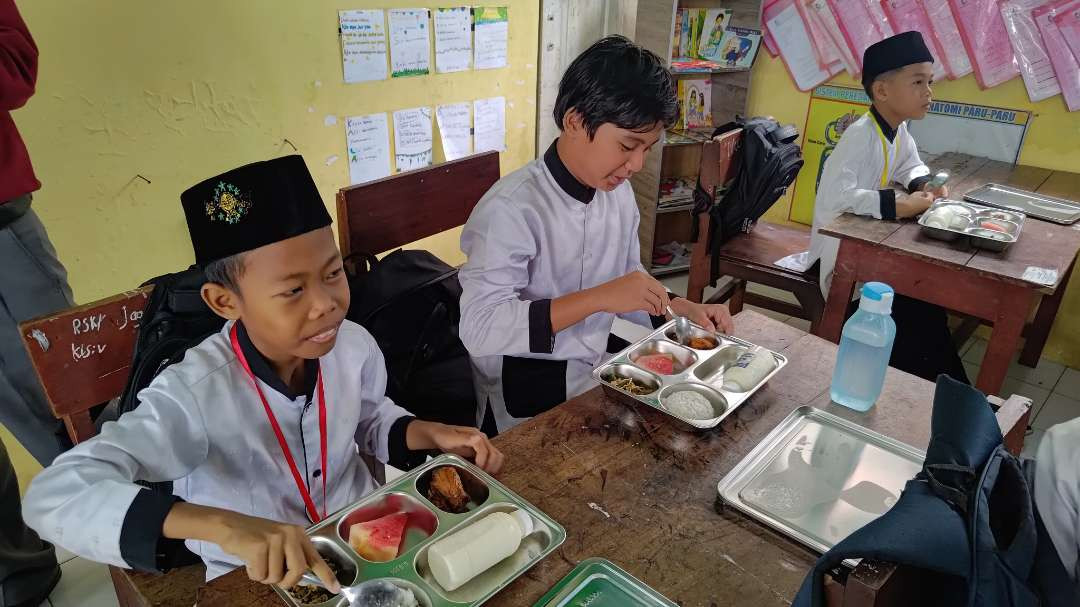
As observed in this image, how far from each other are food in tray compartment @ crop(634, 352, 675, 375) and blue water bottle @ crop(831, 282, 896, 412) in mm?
343

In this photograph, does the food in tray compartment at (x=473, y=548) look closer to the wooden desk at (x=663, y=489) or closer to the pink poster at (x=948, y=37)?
the wooden desk at (x=663, y=489)

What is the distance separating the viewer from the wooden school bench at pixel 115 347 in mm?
1141

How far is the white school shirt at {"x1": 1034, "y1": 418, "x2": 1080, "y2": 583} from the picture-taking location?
730mm

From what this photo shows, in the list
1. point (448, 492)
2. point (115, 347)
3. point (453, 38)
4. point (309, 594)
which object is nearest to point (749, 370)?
point (448, 492)

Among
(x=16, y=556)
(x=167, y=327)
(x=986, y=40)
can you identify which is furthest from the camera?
(x=986, y=40)

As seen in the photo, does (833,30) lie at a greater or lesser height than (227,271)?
greater

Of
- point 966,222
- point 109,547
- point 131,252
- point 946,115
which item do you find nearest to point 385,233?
point 131,252

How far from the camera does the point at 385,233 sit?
2090mm

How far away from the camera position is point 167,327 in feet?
4.37

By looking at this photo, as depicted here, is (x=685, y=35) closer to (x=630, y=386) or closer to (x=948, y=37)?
(x=948, y=37)

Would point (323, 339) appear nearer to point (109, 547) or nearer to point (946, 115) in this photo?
point (109, 547)

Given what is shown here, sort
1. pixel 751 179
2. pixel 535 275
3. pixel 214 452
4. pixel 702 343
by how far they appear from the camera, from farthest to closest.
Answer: pixel 751 179 < pixel 535 275 < pixel 702 343 < pixel 214 452

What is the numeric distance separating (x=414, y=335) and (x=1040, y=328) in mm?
3247

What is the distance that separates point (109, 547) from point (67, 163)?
186 cm
